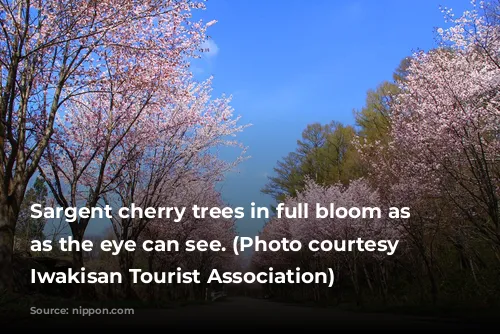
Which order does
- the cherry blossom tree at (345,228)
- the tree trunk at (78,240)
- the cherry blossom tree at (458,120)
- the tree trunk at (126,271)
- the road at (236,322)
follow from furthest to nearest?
the cherry blossom tree at (345,228)
the tree trunk at (126,271)
the tree trunk at (78,240)
the cherry blossom tree at (458,120)
the road at (236,322)

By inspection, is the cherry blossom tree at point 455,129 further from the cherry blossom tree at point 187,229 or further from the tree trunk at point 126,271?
the tree trunk at point 126,271

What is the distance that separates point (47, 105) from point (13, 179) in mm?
3800

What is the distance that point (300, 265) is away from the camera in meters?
48.1

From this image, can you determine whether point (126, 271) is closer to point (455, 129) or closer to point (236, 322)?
point (236, 322)

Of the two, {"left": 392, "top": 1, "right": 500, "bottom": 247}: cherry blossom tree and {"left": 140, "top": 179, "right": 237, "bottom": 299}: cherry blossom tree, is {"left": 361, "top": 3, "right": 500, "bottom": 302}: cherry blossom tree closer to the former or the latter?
{"left": 392, "top": 1, "right": 500, "bottom": 247}: cherry blossom tree

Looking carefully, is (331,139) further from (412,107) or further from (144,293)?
(412,107)

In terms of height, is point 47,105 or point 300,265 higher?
point 47,105

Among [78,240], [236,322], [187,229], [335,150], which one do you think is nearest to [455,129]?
[236,322]

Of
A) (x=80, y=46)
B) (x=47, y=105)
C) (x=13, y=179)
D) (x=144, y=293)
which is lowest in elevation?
(x=144, y=293)

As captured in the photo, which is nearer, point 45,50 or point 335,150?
point 45,50

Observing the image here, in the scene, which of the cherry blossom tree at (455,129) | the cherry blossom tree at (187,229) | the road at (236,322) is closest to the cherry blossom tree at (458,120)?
the cherry blossom tree at (455,129)

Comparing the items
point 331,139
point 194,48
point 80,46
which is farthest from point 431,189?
point 331,139

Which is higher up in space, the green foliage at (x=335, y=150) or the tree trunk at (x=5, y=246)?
the green foliage at (x=335, y=150)

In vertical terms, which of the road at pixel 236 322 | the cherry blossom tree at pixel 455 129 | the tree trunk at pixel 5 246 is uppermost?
the cherry blossom tree at pixel 455 129
